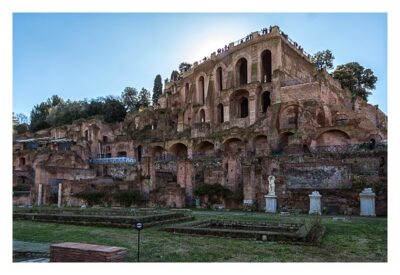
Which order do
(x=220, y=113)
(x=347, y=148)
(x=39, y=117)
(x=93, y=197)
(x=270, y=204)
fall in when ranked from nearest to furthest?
(x=270, y=204)
(x=93, y=197)
(x=347, y=148)
(x=220, y=113)
(x=39, y=117)

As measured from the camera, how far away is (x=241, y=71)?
53.8 meters

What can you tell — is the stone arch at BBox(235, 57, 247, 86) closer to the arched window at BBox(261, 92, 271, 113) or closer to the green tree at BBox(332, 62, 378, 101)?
the arched window at BBox(261, 92, 271, 113)

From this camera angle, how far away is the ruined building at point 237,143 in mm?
22422

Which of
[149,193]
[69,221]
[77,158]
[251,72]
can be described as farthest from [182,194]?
[251,72]

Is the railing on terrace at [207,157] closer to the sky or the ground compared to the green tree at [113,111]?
closer to the ground

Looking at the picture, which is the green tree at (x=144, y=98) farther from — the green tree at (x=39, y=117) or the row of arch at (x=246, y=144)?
the row of arch at (x=246, y=144)

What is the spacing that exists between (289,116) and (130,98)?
4530 cm

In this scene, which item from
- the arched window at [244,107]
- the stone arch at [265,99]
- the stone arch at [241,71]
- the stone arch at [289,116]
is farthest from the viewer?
the stone arch at [241,71]

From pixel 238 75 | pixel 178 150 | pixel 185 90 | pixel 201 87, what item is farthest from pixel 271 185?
pixel 185 90

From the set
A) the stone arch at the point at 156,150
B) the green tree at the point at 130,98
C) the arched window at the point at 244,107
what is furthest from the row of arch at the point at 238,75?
the green tree at the point at 130,98

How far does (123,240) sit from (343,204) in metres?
13.1

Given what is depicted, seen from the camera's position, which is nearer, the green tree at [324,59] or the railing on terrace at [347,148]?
the railing on terrace at [347,148]

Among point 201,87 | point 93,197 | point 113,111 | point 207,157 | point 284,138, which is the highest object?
point 201,87

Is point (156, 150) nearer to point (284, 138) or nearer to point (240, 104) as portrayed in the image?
point (240, 104)
